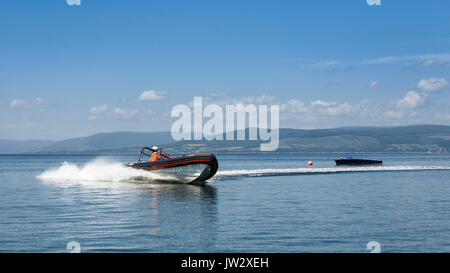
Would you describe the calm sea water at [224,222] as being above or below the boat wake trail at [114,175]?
below

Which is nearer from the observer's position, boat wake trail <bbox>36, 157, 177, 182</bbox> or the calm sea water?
the calm sea water

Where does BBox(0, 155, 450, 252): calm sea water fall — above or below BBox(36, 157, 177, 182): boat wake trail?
below

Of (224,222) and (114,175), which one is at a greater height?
(114,175)

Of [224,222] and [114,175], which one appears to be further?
[114,175]

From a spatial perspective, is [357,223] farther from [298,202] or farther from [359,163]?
[359,163]

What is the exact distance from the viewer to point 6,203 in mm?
32531

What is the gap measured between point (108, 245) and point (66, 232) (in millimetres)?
3698

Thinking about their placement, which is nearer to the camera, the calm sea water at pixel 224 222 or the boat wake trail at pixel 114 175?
the calm sea water at pixel 224 222

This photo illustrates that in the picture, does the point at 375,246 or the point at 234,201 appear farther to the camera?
the point at 234,201
